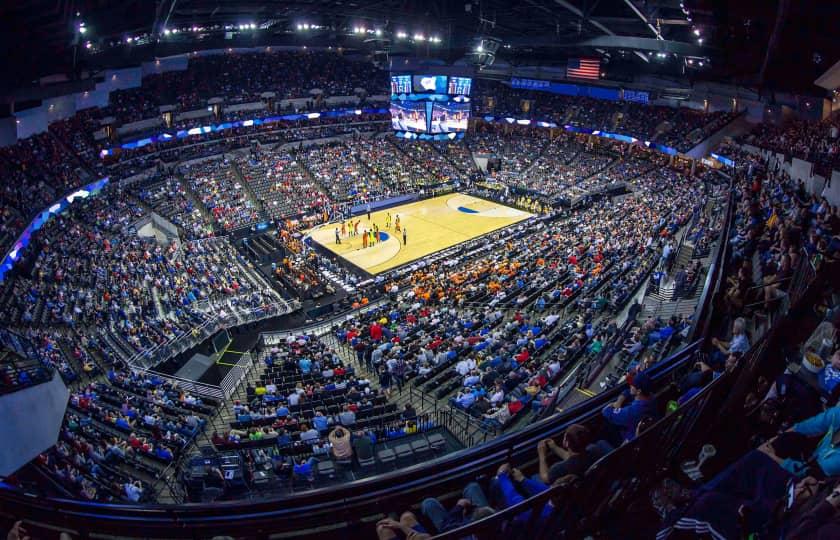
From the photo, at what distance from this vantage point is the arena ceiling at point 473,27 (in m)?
18.2

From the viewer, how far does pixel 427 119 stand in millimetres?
42344

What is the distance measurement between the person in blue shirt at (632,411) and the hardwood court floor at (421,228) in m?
28.3

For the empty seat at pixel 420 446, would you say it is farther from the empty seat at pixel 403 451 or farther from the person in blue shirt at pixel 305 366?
the person in blue shirt at pixel 305 366

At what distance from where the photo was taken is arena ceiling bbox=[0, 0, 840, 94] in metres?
18.2

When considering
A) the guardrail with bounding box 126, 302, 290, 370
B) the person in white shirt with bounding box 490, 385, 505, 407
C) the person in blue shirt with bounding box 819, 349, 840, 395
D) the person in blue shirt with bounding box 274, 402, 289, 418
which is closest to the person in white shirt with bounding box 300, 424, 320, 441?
the person in blue shirt with bounding box 274, 402, 289, 418

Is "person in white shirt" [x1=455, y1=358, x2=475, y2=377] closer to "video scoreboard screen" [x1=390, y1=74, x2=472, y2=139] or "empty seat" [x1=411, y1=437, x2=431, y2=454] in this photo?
"empty seat" [x1=411, y1=437, x2=431, y2=454]

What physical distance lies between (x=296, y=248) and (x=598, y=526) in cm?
3300

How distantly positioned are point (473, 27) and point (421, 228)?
1638 cm

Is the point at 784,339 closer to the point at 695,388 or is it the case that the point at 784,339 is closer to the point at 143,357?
the point at 695,388

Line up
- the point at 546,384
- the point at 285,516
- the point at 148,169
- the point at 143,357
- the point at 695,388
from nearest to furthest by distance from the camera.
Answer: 1. the point at 285,516
2. the point at 695,388
3. the point at 546,384
4. the point at 143,357
5. the point at 148,169

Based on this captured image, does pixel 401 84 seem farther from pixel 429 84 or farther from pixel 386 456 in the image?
pixel 386 456

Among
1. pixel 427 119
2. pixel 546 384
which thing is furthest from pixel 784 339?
pixel 427 119

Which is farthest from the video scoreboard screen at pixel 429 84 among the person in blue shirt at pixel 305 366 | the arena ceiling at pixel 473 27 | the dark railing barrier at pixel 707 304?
the dark railing barrier at pixel 707 304

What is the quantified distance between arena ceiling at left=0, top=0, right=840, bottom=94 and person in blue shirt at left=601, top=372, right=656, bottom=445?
17158mm
